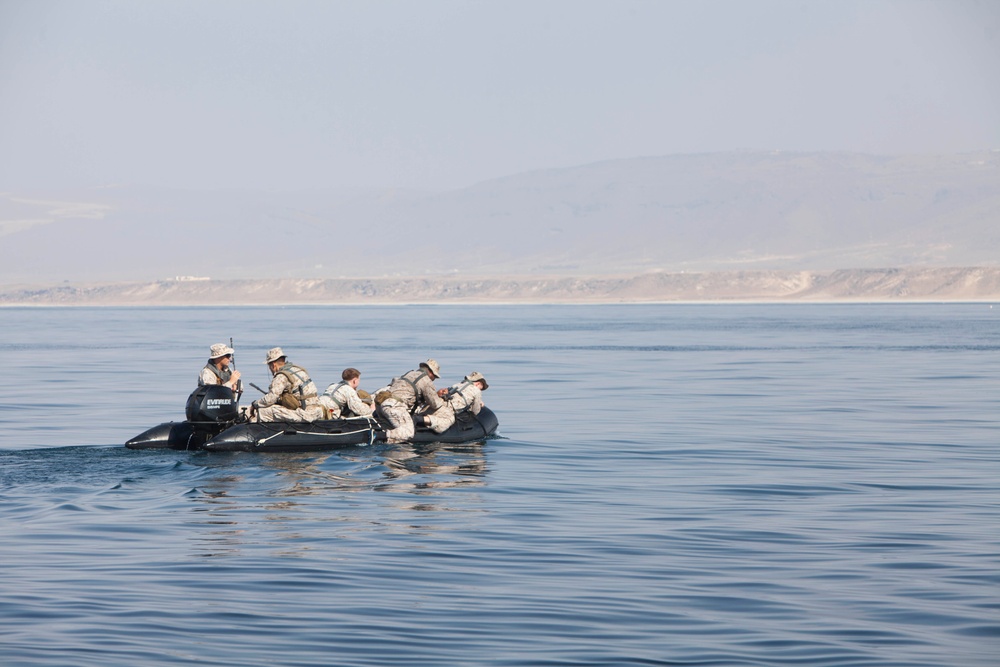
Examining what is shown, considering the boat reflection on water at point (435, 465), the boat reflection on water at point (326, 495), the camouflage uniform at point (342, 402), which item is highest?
the camouflage uniform at point (342, 402)

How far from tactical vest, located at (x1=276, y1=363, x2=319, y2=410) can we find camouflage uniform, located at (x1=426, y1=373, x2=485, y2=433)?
2.52m

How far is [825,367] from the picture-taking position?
51438 millimetres

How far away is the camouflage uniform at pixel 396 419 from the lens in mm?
24547

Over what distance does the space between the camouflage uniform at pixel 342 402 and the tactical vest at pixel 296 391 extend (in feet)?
1.38

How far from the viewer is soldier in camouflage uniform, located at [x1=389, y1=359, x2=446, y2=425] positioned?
82.1 ft

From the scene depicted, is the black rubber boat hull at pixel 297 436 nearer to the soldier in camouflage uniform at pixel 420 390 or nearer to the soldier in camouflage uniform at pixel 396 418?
the soldier in camouflage uniform at pixel 396 418

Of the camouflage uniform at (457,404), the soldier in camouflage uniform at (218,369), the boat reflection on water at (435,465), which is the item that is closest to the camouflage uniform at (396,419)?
the boat reflection on water at (435,465)

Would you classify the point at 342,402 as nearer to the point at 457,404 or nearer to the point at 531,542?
the point at 457,404

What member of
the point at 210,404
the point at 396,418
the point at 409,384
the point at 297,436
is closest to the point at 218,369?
the point at 210,404

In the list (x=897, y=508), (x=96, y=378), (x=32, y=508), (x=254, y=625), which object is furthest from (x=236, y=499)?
(x=96, y=378)

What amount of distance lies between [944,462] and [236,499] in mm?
11791

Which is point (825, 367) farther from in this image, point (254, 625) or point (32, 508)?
point (254, 625)

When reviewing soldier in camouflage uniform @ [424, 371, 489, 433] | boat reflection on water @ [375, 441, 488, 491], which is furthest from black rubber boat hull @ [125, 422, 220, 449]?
soldier in camouflage uniform @ [424, 371, 489, 433]

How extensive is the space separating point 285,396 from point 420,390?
108 inches
